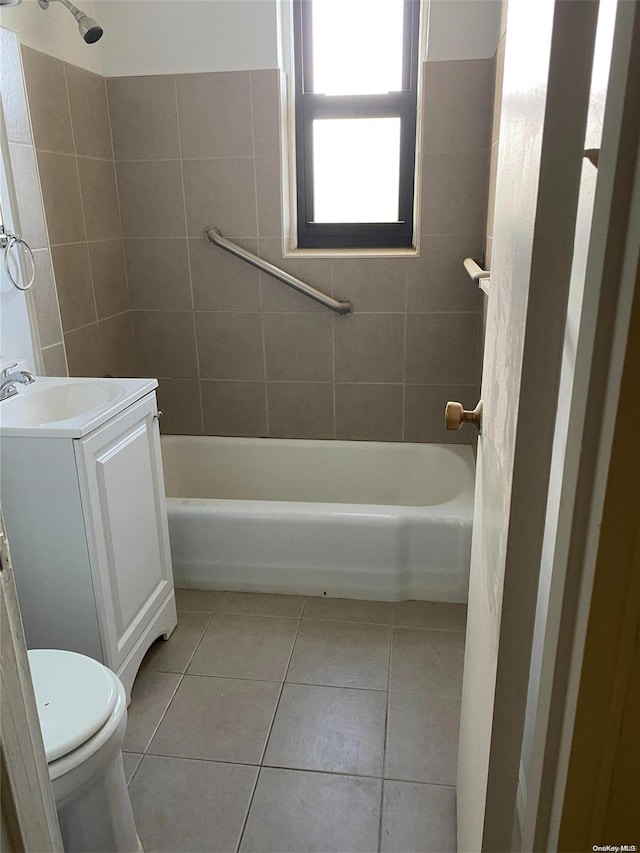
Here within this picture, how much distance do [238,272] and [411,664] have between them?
166cm

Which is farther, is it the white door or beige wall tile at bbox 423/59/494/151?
beige wall tile at bbox 423/59/494/151

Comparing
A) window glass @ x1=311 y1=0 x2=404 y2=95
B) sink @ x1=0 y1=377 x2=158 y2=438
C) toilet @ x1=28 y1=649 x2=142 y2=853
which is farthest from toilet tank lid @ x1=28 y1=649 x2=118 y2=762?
window glass @ x1=311 y1=0 x2=404 y2=95

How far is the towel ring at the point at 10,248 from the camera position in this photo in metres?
1.81

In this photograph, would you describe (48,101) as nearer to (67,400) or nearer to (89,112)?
(89,112)

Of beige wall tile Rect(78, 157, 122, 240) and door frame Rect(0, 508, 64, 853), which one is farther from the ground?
beige wall tile Rect(78, 157, 122, 240)

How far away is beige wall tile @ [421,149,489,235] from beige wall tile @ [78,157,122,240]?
1.25 metres

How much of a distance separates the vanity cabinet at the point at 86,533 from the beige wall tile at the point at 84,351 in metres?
0.67

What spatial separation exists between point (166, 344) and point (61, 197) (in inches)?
29.9

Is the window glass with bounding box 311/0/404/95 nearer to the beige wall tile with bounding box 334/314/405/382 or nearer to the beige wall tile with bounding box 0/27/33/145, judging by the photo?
the beige wall tile with bounding box 334/314/405/382

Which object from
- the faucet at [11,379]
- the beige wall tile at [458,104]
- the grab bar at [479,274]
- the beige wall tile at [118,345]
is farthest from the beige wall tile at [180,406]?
the beige wall tile at [458,104]

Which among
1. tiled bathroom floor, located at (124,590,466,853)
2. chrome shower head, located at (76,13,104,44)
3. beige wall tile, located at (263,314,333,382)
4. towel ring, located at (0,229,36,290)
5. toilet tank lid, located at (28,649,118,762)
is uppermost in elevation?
chrome shower head, located at (76,13,104,44)

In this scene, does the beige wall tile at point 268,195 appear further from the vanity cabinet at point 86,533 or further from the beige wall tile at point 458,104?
the vanity cabinet at point 86,533

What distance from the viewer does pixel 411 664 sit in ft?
6.15

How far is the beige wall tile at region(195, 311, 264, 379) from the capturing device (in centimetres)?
269
